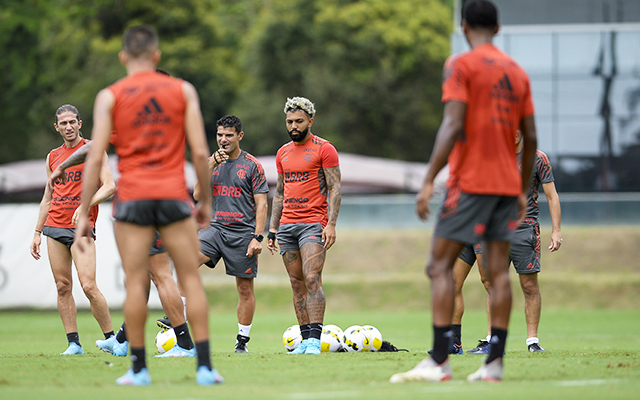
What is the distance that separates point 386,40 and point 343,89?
351 cm

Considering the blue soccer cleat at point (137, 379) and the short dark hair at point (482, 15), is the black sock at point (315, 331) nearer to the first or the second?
the blue soccer cleat at point (137, 379)

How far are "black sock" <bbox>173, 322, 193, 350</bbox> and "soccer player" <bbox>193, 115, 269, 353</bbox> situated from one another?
1.63m

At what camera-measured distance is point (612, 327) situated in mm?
16250

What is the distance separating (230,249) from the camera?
977cm

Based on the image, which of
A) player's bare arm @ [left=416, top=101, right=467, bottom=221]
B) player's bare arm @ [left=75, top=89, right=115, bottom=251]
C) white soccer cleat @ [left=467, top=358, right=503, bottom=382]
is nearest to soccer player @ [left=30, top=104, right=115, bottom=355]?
player's bare arm @ [left=75, top=89, right=115, bottom=251]

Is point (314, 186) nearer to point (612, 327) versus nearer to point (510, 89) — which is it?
point (510, 89)

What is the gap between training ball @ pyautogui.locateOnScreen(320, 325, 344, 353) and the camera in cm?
925

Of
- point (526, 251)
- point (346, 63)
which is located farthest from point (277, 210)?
point (346, 63)

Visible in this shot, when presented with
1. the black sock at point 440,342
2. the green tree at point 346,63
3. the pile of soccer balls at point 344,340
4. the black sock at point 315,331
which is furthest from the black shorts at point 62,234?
the green tree at point 346,63

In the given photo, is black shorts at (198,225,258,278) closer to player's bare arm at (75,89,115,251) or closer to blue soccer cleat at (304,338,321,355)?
blue soccer cleat at (304,338,321,355)

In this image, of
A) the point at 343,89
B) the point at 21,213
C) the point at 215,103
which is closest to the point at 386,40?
the point at 343,89

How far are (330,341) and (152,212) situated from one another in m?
4.00

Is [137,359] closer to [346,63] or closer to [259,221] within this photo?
[259,221]

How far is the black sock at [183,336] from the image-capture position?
26.2 feet
